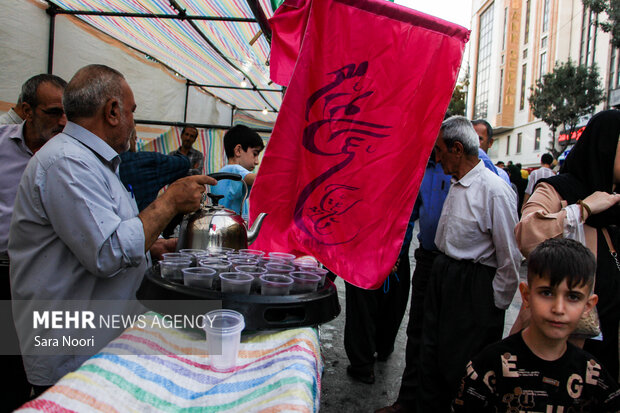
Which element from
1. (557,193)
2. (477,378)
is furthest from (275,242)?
(557,193)

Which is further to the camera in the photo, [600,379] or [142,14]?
[142,14]

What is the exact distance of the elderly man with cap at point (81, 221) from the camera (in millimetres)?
1220

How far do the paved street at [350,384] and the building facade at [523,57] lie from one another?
19933 mm

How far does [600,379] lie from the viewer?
4.62ft

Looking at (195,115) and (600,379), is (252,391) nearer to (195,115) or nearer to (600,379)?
(600,379)

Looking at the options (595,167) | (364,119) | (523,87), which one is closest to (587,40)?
(523,87)

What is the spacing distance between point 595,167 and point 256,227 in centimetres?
160

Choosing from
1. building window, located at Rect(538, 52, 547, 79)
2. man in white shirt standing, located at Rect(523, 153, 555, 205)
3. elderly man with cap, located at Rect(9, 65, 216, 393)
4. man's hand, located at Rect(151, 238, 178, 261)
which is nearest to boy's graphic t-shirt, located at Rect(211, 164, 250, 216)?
man's hand, located at Rect(151, 238, 178, 261)

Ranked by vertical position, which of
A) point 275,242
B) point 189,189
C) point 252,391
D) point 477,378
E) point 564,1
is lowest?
point 477,378

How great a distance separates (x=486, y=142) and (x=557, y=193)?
272 centimetres

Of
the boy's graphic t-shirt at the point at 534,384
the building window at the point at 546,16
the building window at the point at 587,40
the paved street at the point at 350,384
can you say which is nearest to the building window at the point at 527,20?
the building window at the point at 546,16

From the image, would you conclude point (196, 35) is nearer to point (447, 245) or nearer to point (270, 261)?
point (447, 245)

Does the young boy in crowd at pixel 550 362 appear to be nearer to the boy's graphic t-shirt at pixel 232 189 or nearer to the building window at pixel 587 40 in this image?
the boy's graphic t-shirt at pixel 232 189

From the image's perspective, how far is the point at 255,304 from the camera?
3.51 feet
